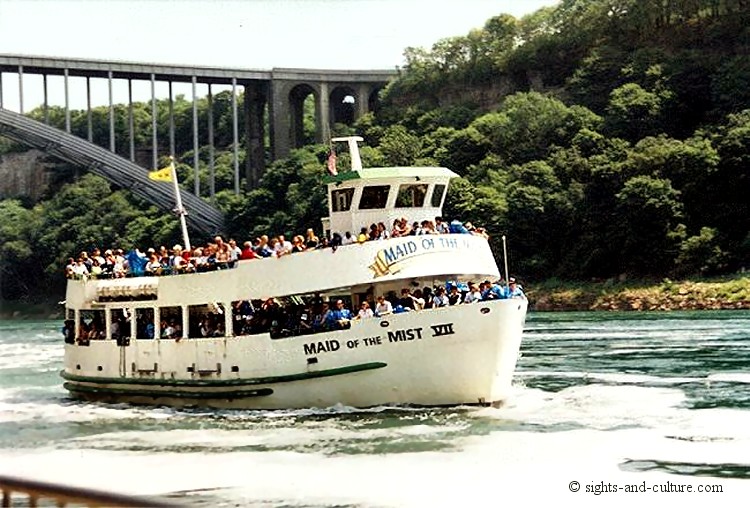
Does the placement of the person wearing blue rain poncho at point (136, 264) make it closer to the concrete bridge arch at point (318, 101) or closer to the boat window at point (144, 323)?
the boat window at point (144, 323)

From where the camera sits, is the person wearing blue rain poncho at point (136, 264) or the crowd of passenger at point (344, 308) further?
the person wearing blue rain poncho at point (136, 264)

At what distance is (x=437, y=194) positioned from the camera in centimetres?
2764

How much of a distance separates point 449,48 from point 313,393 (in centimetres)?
9270

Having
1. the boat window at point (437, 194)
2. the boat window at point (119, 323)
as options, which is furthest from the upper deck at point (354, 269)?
the boat window at point (119, 323)

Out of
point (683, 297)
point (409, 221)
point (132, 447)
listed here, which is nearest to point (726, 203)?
point (683, 297)

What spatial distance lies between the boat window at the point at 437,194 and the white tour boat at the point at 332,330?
4 centimetres

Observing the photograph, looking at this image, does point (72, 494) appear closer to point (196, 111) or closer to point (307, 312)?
point (307, 312)

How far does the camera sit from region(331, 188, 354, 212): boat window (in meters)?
27.2

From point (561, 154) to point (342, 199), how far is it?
60.4 metres

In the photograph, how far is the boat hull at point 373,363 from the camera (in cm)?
2434

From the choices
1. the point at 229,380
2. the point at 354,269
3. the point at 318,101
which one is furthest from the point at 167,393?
the point at 318,101

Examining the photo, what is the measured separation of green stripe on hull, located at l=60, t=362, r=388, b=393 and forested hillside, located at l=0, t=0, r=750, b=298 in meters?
47.3

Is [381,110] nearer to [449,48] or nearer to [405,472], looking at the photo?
[449,48]

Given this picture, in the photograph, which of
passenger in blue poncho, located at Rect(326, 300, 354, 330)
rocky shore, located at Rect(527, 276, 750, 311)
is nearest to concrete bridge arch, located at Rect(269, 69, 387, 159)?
rocky shore, located at Rect(527, 276, 750, 311)
